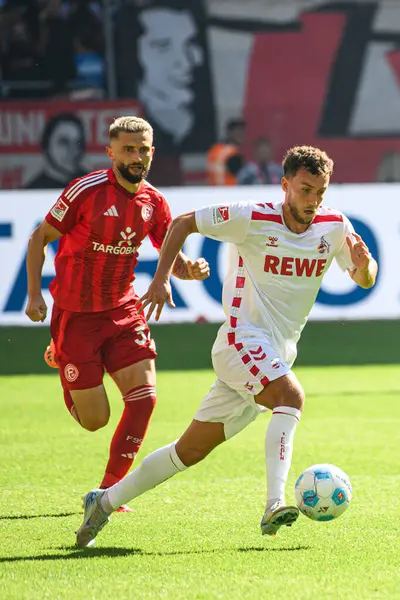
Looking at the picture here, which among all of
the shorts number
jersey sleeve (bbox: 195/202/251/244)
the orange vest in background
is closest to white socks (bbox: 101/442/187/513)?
jersey sleeve (bbox: 195/202/251/244)

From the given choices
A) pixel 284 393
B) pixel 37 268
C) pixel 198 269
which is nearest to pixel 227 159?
pixel 37 268

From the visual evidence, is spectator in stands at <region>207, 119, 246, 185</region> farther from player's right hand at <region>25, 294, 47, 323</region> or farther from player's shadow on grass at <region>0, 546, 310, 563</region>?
player's shadow on grass at <region>0, 546, 310, 563</region>

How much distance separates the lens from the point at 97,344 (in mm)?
6633

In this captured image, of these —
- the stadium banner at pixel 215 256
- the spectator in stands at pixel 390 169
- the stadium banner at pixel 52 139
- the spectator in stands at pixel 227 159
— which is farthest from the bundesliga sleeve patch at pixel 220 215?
the spectator in stands at pixel 390 169

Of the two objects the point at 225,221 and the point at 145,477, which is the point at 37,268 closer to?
the point at 225,221

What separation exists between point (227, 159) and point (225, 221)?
1637cm

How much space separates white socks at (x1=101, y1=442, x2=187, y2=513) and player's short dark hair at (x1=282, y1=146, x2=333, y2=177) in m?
1.44

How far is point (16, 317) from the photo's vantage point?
13.8 metres

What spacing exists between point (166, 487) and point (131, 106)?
1597 cm

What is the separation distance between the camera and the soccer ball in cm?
537

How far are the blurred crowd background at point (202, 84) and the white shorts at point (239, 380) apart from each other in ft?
51.3

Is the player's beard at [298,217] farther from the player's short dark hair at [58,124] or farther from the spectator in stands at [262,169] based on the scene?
the player's short dark hair at [58,124]

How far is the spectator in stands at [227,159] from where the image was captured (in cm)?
2159

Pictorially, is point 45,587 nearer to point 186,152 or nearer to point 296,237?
point 296,237
